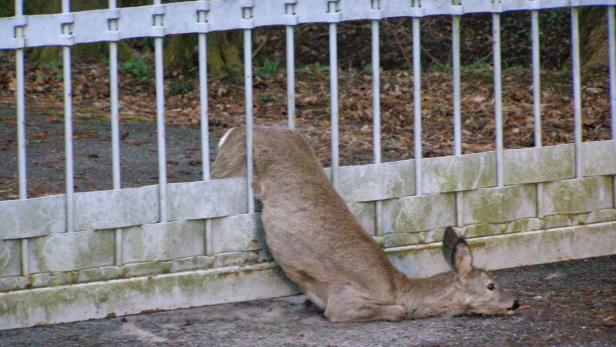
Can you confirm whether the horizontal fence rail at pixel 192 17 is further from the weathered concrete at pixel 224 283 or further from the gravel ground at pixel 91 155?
the gravel ground at pixel 91 155

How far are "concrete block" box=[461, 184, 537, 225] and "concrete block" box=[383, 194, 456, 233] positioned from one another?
110 mm

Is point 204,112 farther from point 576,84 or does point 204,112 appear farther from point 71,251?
point 576,84

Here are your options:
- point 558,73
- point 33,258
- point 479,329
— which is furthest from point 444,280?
point 558,73

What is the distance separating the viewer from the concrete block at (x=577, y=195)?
7.60 meters

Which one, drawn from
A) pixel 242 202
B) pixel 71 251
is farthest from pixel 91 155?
pixel 71 251

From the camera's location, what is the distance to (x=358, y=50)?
15.8 meters

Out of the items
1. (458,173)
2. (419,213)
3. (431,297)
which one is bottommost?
(431,297)

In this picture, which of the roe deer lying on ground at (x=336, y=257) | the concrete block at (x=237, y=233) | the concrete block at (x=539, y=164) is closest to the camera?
the roe deer lying on ground at (x=336, y=257)

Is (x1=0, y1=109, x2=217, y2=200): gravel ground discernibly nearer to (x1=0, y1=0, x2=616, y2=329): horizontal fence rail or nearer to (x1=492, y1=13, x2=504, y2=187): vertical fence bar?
(x1=0, y1=0, x2=616, y2=329): horizontal fence rail

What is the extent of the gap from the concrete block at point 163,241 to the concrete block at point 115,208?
0.20ft

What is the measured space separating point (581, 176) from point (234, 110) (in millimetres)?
4583

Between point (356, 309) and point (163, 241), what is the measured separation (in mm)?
1154

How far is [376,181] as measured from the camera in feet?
23.2

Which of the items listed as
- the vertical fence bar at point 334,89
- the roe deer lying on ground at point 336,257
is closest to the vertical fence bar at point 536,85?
the roe deer lying on ground at point 336,257
